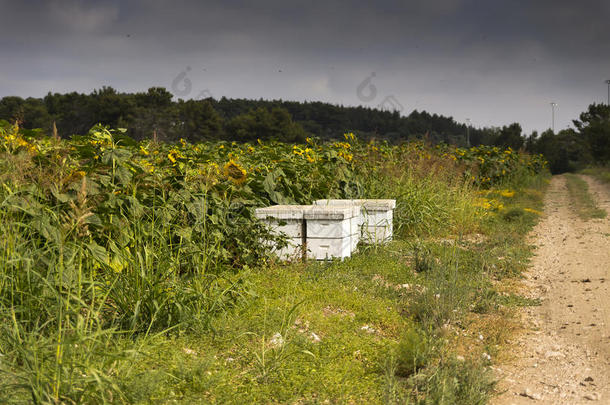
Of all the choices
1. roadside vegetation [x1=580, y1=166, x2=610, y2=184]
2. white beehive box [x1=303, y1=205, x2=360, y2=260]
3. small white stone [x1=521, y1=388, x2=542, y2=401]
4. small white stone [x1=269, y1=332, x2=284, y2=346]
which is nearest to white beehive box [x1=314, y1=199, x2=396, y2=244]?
white beehive box [x1=303, y1=205, x2=360, y2=260]

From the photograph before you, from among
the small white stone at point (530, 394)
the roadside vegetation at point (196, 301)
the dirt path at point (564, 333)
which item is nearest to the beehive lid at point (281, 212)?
the roadside vegetation at point (196, 301)

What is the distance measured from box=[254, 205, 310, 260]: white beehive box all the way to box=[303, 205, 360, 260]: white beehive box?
0.08 meters

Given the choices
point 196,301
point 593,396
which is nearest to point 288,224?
point 196,301

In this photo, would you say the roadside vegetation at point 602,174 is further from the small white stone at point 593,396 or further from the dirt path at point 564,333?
the small white stone at point 593,396

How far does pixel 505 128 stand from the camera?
51312 mm

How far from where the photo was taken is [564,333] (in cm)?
384

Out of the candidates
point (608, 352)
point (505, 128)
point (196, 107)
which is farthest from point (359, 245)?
point (505, 128)

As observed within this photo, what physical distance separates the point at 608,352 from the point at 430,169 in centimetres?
616

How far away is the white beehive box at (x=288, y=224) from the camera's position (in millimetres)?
5098

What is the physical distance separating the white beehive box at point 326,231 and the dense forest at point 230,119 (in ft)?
74.6

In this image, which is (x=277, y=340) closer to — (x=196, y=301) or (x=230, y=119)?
(x=196, y=301)

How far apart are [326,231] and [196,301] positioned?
2226 millimetres

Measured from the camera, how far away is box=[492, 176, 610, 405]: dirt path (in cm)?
289

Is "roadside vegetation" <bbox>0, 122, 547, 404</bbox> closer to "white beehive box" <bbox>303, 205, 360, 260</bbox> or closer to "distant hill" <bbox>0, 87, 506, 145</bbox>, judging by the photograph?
"white beehive box" <bbox>303, 205, 360, 260</bbox>
